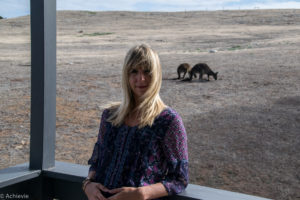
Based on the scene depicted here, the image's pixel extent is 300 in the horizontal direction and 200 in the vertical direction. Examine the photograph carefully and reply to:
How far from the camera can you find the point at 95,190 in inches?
69.9

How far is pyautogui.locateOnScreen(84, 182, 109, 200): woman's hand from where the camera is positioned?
174 cm

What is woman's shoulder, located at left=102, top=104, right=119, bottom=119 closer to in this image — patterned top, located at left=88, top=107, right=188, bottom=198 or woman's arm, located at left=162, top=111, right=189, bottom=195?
patterned top, located at left=88, top=107, right=188, bottom=198

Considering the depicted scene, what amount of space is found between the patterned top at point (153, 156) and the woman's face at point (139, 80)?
174 mm

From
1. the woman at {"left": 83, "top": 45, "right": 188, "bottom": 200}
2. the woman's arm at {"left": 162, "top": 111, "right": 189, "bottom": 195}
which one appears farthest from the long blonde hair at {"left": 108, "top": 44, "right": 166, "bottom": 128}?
the woman's arm at {"left": 162, "top": 111, "right": 189, "bottom": 195}

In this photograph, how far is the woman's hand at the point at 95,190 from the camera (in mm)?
1742

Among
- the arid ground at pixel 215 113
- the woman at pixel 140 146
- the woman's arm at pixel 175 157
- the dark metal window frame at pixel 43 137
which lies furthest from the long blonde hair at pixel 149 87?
the dark metal window frame at pixel 43 137

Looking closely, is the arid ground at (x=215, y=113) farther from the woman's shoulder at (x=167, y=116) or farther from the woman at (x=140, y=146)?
the woman's shoulder at (x=167, y=116)

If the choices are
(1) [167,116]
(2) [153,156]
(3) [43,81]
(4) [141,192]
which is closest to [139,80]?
(1) [167,116]

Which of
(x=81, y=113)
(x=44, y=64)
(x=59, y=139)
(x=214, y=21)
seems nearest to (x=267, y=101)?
(x=81, y=113)

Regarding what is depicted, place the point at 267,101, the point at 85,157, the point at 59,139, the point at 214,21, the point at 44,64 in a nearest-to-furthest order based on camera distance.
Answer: the point at 44,64
the point at 85,157
the point at 59,139
the point at 267,101
the point at 214,21

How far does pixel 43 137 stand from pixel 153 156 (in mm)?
798

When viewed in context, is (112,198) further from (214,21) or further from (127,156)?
(214,21)

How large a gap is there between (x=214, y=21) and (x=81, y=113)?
33246mm

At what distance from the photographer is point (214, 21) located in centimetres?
3844
